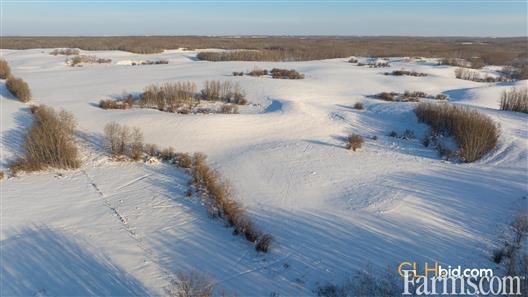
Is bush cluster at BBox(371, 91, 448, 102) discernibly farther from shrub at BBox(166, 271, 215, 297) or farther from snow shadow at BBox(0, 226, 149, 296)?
snow shadow at BBox(0, 226, 149, 296)

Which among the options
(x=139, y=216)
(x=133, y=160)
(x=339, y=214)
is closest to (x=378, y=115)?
(x=339, y=214)

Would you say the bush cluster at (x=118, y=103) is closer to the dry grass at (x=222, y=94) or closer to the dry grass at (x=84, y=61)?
the dry grass at (x=222, y=94)

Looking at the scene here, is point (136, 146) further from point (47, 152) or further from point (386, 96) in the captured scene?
point (386, 96)

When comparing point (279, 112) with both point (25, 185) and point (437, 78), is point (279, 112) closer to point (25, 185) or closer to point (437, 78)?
point (25, 185)

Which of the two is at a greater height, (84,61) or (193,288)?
(84,61)

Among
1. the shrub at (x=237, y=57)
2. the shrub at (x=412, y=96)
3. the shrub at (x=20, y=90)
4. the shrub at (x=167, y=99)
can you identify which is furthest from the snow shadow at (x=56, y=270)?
the shrub at (x=237, y=57)

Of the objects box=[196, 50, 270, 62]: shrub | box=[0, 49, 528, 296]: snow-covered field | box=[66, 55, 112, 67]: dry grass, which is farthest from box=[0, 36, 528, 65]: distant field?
box=[0, 49, 528, 296]: snow-covered field

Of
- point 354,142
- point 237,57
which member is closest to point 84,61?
point 237,57
